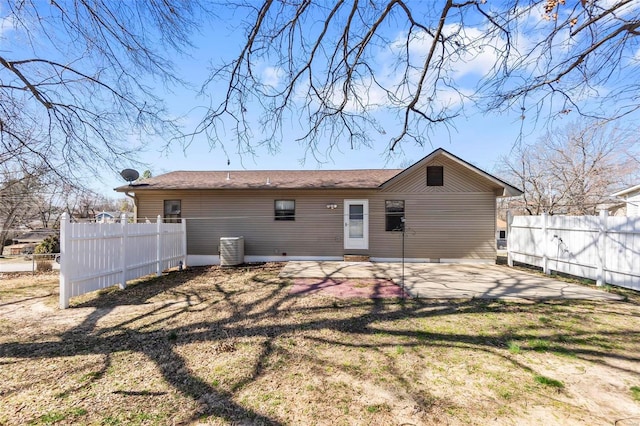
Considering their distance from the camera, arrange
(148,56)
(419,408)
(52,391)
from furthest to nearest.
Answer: (148,56) < (52,391) < (419,408)

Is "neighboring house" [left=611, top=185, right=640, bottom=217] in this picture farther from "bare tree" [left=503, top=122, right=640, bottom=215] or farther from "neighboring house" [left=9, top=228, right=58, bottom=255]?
"neighboring house" [left=9, top=228, right=58, bottom=255]

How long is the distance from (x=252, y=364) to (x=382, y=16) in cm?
445

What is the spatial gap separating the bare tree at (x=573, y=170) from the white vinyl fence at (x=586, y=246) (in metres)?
8.75

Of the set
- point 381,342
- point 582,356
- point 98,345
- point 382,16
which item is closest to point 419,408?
point 381,342

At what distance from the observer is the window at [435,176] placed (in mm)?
10578

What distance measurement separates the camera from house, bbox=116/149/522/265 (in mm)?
10477

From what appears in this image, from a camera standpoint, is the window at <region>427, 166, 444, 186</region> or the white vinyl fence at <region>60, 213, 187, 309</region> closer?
the white vinyl fence at <region>60, 213, 187, 309</region>

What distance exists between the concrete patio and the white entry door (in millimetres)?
888

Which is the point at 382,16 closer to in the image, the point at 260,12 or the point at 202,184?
the point at 260,12

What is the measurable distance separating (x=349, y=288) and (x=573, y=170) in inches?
753

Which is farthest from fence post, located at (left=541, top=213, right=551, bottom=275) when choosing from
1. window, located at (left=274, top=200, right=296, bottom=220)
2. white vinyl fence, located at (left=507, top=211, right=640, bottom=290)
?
window, located at (left=274, top=200, right=296, bottom=220)

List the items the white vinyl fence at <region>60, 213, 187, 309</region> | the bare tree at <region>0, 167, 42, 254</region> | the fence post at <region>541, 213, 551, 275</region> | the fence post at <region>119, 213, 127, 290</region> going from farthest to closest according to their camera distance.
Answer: the bare tree at <region>0, 167, 42, 254</region> → the fence post at <region>541, 213, 551, 275</region> → the fence post at <region>119, 213, 127, 290</region> → the white vinyl fence at <region>60, 213, 187, 309</region>

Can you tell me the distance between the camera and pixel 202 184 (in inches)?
431

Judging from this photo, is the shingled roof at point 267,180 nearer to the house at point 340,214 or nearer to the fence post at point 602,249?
the house at point 340,214
